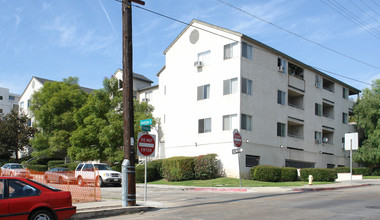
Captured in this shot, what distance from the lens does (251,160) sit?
106ft

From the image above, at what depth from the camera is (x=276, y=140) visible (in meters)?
35.1

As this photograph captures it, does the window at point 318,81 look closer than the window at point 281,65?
No

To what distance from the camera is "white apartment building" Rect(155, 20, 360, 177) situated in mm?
32312

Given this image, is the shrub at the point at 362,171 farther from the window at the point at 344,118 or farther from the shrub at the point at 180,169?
the shrub at the point at 180,169

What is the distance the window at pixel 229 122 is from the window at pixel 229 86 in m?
2.07

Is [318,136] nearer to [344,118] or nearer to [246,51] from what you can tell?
[344,118]

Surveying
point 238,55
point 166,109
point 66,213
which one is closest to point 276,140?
point 238,55

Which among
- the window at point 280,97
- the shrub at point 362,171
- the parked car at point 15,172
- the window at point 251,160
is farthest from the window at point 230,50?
the shrub at point 362,171

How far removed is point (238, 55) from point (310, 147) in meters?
14.1

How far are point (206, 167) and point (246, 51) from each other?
10.5 meters

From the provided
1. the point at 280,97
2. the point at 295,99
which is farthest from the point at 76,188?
the point at 295,99

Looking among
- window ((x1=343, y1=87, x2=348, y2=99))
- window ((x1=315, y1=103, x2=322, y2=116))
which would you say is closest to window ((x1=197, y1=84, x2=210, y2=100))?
window ((x1=315, y1=103, x2=322, y2=116))

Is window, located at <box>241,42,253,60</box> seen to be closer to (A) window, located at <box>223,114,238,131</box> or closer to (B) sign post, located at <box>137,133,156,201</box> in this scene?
(A) window, located at <box>223,114,238,131</box>

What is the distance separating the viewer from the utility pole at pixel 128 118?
529 inches
